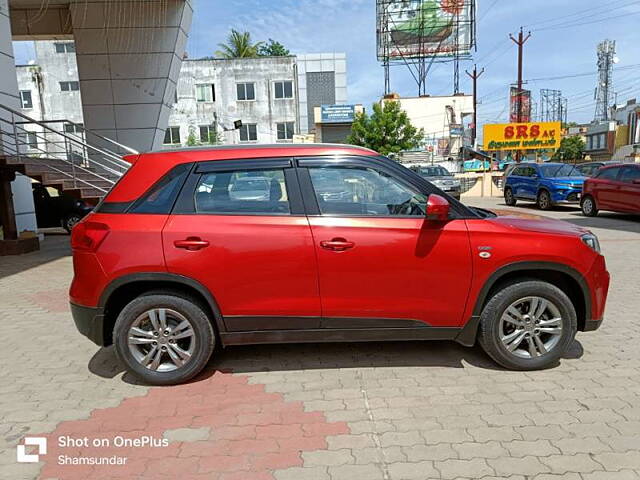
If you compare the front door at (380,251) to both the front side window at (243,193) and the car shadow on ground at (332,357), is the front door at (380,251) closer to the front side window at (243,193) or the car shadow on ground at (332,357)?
the front side window at (243,193)

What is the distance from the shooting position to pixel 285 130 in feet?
114

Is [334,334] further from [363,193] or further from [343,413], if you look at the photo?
[363,193]

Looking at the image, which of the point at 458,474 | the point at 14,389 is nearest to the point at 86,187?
the point at 14,389

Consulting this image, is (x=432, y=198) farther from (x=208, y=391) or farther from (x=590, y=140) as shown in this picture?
(x=590, y=140)

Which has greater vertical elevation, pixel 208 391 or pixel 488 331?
pixel 488 331

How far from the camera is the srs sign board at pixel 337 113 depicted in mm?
36438

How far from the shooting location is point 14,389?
3.49 m

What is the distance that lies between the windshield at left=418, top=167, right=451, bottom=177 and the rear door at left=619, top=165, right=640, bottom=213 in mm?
7697

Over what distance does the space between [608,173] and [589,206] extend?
1.15 meters

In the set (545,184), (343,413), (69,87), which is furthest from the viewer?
(69,87)

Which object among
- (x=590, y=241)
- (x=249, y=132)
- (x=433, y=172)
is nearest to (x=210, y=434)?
(x=590, y=241)

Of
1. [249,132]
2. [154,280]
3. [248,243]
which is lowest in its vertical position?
[154,280]

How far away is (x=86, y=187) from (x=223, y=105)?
1051 inches

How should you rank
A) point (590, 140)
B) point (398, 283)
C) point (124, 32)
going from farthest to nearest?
point (590, 140) → point (124, 32) → point (398, 283)
